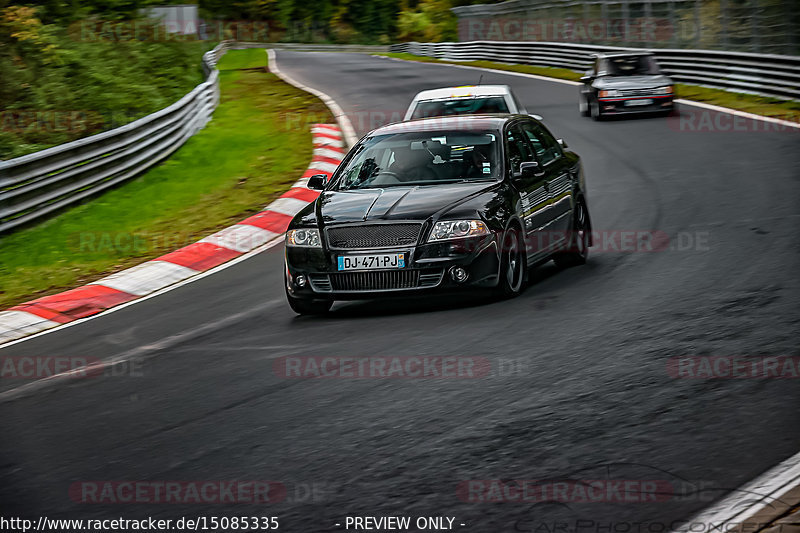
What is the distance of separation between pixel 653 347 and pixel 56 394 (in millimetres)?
3913

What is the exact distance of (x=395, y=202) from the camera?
9.06 meters

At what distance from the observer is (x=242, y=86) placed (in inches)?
1286

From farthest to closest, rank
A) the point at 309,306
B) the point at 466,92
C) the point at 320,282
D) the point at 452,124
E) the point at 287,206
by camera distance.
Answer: the point at 466,92
the point at 287,206
the point at 452,124
the point at 309,306
the point at 320,282

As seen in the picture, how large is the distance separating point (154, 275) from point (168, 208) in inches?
160

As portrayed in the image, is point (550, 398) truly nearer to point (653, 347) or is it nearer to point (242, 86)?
point (653, 347)

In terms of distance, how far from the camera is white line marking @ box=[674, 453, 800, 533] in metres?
4.25

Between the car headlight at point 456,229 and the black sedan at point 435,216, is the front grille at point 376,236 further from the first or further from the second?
the car headlight at point 456,229

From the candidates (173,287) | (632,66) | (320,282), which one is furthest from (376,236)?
(632,66)

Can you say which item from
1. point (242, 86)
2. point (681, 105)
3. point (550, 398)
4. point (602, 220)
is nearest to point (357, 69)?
point (242, 86)

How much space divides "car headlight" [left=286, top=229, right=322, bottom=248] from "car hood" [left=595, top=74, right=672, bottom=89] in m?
15.9

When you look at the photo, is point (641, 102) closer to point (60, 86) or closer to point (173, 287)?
point (60, 86)

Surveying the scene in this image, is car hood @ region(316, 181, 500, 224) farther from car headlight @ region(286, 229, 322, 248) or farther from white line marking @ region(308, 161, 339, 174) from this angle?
white line marking @ region(308, 161, 339, 174)

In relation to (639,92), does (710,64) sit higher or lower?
higher

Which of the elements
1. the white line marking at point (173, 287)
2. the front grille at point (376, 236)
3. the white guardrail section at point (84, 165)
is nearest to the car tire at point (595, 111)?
the white guardrail section at point (84, 165)
